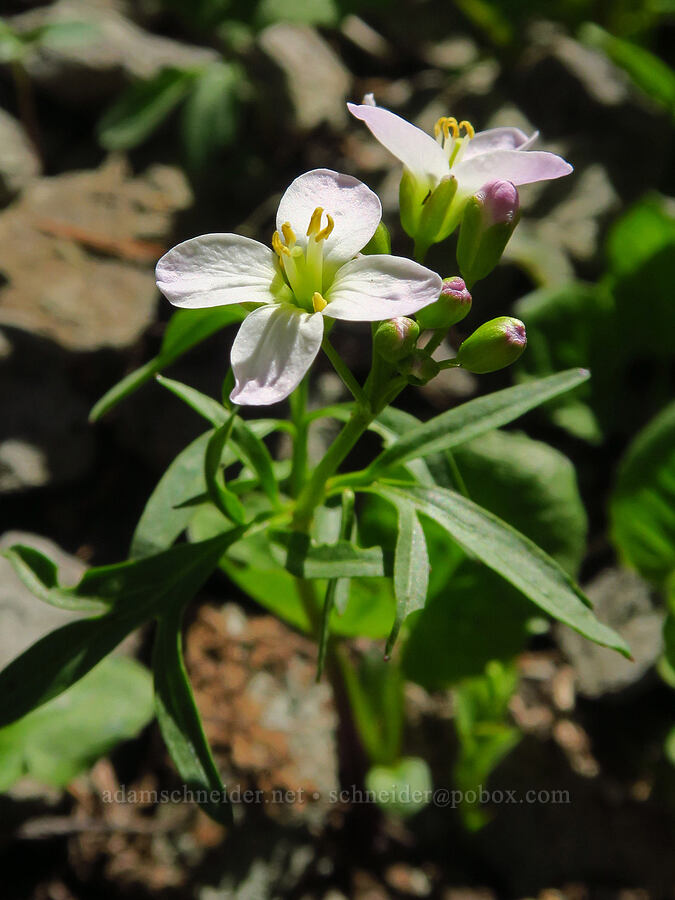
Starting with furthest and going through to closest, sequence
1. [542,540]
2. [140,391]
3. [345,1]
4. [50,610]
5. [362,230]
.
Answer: [345,1]
[140,391]
[50,610]
[542,540]
[362,230]

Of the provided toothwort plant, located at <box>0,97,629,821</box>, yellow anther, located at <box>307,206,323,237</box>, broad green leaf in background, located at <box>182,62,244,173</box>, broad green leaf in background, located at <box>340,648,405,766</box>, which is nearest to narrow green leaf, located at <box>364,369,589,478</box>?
toothwort plant, located at <box>0,97,629,821</box>

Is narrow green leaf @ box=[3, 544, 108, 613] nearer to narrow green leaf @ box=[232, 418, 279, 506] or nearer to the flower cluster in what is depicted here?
narrow green leaf @ box=[232, 418, 279, 506]

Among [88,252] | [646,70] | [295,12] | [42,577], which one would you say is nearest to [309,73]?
[295,12]

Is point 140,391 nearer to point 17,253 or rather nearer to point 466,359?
point 17,253

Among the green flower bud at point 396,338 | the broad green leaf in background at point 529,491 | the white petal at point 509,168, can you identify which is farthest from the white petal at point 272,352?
the broad green leaf in background at point 529,491

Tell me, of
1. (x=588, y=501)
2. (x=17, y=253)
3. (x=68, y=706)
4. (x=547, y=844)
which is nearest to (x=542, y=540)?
(x=588, y=501)

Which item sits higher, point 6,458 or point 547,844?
point 6,458

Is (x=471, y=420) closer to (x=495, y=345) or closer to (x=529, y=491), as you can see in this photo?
(x=495, y=345)
